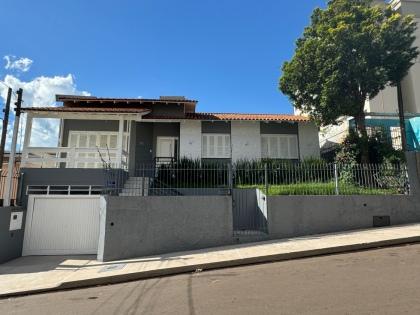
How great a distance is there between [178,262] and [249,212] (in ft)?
13.7

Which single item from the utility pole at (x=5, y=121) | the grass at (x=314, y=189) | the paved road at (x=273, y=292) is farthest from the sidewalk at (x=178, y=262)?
the utility pole at (x=5, y=121)

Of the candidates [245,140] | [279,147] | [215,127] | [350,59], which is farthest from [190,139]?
[350,59]

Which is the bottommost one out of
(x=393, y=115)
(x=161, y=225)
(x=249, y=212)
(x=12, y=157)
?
(x=161, y=225)

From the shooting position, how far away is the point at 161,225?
10.5m

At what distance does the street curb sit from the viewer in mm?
7430

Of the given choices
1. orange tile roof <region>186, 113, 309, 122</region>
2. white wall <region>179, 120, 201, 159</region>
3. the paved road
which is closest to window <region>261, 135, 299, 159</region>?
orange tile roof <region>186, 113, 309, 122</region>

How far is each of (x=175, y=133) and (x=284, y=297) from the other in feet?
43.6

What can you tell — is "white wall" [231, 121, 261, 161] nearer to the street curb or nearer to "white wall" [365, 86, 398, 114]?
"white wall" [365, 86, 398, 114]

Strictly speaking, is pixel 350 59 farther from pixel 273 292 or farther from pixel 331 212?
pixel 273 292

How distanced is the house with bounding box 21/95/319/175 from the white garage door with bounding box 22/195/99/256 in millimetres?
3762

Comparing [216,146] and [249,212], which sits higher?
[216,146]

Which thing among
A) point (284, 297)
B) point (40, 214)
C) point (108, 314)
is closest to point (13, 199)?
point (40, 214)

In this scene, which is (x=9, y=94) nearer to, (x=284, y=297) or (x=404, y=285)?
(x=284, y=297)

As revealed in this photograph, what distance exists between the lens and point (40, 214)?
1244 cm
